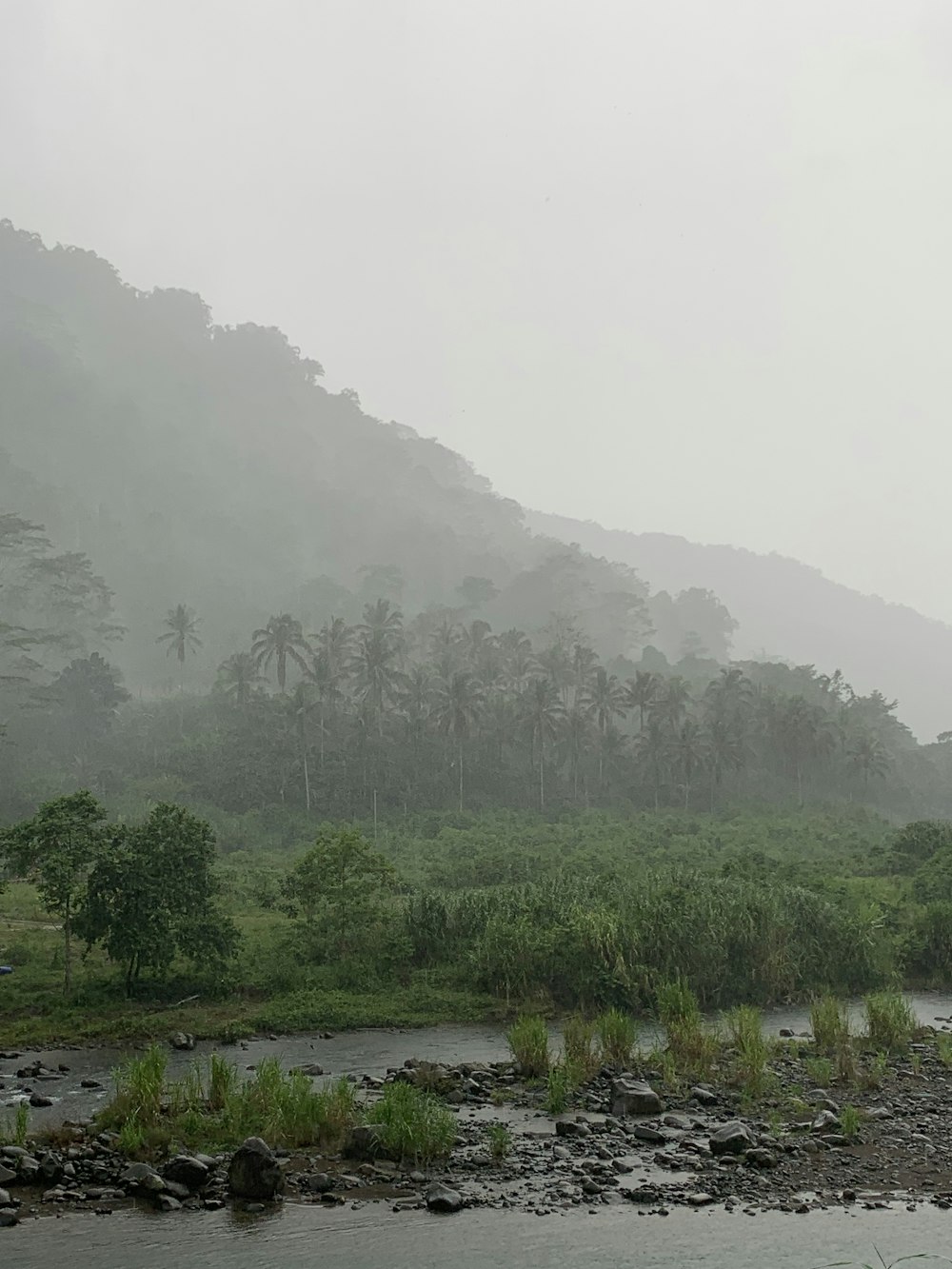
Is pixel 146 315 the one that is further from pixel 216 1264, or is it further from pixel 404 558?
pixel 216 1264

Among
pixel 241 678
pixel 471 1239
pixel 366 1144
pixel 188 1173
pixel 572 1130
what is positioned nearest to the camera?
pixel 471 1239

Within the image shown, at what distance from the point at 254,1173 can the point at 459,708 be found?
7211cm

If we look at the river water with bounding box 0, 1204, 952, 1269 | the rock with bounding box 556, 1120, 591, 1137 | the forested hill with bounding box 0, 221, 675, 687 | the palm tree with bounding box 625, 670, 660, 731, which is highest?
the forested hill with bounding box 0, 221, 675, 687

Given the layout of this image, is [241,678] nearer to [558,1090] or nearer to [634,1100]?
[558,1090]

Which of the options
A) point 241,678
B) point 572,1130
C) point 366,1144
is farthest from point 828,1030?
point 241,678

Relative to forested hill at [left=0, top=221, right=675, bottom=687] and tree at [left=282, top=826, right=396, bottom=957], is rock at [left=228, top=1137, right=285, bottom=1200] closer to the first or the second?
tree at [left=282, top=826, right=396, bottom=957]

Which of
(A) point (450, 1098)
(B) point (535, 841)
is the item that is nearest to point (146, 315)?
(B) point (535, 841)

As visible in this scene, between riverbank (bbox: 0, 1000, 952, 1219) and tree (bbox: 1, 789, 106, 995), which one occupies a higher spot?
tree (bbox: 1, 789, 106, 995)

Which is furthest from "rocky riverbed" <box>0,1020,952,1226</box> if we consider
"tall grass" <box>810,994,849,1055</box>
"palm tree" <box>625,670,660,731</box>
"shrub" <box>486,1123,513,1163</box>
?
"palm tree" <box>625,670,660,731</box>

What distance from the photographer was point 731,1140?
18453 mm

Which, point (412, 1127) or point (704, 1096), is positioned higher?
point (412, 1127)

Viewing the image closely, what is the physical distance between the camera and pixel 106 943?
101ft

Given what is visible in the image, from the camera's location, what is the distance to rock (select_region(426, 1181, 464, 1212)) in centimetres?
1612

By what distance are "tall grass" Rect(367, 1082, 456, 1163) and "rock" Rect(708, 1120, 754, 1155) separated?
479cm
